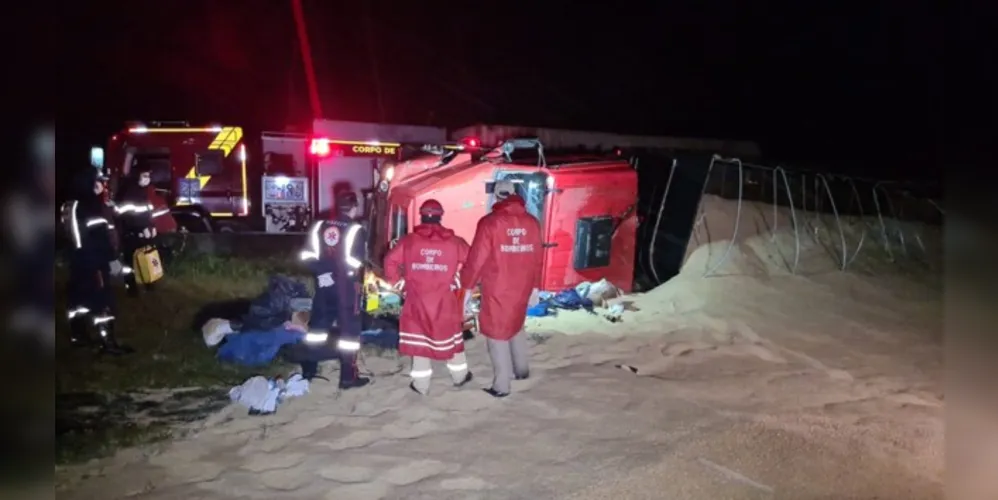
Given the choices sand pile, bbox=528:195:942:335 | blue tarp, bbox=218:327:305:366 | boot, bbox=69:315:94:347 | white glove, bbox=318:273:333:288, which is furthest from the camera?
sand pile, bbox=528:195:942:335

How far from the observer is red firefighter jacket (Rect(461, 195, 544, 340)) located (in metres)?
6.85

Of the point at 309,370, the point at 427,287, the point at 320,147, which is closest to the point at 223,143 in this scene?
the point at 320,147

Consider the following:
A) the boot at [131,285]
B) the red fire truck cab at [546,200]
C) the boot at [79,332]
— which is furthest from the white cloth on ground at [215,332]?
the boot at [131,285]

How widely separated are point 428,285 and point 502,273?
2.15ft

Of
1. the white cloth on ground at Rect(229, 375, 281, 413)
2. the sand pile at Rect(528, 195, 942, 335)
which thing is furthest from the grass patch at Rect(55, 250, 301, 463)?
the sand pile at Rect(528, 195, 942, 335)

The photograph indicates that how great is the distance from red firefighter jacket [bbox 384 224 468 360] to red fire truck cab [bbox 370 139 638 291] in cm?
226

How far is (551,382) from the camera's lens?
7.36m

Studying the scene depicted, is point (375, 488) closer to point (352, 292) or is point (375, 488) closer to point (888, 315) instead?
point (352, 292)

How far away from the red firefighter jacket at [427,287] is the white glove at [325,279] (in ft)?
1.86

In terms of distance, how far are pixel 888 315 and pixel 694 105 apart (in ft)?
73.0

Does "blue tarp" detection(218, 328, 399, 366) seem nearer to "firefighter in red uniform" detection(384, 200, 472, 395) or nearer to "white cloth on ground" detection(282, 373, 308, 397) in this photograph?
"white cloth on ground" detection(282, 373, 308, 397)

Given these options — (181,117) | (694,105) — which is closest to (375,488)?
(694,105)

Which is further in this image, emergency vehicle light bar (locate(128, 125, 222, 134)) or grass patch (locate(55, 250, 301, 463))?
emergency vehicle light bar (locate(128, 125, 222, 134))

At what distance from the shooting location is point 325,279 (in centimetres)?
696
